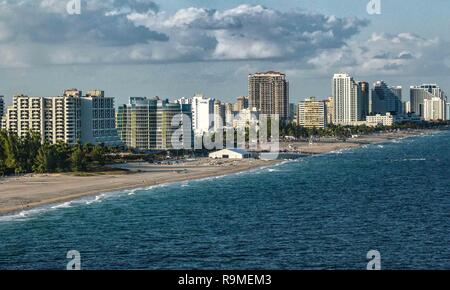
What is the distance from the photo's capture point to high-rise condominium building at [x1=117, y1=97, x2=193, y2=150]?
Result: 127938 millimetres

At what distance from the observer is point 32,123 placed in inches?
4582

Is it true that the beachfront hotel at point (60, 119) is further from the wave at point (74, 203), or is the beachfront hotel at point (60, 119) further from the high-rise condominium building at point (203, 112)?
the high-rise condominium building at point (203, 112)

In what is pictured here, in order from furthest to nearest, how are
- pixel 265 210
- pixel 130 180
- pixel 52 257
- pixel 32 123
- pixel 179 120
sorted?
1. pixel 179 120
2. pixel 32 123
3. pixel 130 180
4. pixel 265 210
5. pixel 52 257

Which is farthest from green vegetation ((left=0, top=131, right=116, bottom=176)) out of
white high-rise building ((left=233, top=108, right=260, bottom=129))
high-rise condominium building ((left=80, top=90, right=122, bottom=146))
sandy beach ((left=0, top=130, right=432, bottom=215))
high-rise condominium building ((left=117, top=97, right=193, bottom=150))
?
white high-rise building ((left=233, top=108, right=260, bottom=129))

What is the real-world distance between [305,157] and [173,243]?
9159 cm

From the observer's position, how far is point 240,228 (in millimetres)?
37469

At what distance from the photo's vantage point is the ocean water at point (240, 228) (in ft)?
90.4

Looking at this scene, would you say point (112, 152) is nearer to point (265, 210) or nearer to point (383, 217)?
point (265, 210)

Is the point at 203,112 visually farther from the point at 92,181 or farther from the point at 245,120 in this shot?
the point at 92,181

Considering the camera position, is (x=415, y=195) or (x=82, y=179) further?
(x=82, y=179)

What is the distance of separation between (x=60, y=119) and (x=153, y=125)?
784 inches

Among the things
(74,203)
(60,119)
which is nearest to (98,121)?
(60,119)

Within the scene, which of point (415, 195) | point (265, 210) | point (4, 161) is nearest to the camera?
point (265, 210)

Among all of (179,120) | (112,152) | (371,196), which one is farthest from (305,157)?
(371,196)
